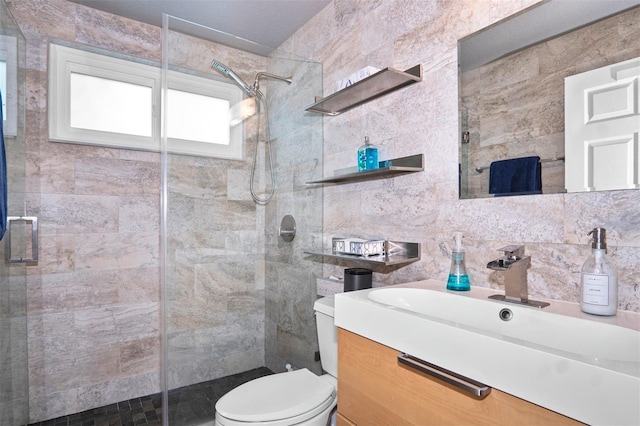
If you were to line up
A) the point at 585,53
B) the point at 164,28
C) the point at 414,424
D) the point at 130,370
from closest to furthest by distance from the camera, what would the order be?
the point at 414,424, the point at 585,53, the point at 164,28, the point at 130,370

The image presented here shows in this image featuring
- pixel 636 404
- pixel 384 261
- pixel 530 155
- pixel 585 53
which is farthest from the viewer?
pixel 384 261

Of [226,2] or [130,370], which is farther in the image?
[130,370]

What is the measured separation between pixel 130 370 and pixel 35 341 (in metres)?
0.56

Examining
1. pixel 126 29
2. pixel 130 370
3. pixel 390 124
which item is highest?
pixel 126 29

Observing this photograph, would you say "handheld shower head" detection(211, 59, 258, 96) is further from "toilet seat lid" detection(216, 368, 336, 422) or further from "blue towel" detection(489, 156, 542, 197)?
"toilet seat lid" detection(216, 368, 336, 422)

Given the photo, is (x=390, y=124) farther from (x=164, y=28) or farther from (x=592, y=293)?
(x=164, y=28)

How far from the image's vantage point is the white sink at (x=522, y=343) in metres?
0.61

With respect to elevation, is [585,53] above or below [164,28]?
below

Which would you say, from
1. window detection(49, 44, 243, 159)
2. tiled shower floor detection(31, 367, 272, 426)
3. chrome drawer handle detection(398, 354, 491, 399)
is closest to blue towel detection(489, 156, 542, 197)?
chrome drawer handle detection(398, 354, 491, 399)

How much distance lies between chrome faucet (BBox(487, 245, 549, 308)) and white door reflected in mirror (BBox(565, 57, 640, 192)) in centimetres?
26

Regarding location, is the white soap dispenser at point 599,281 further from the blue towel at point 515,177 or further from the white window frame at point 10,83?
the white window frame at point 10,83

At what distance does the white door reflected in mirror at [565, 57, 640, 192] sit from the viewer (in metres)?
0.99

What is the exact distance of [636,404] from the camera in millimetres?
566

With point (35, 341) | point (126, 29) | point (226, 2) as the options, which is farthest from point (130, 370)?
point (226, 2)
